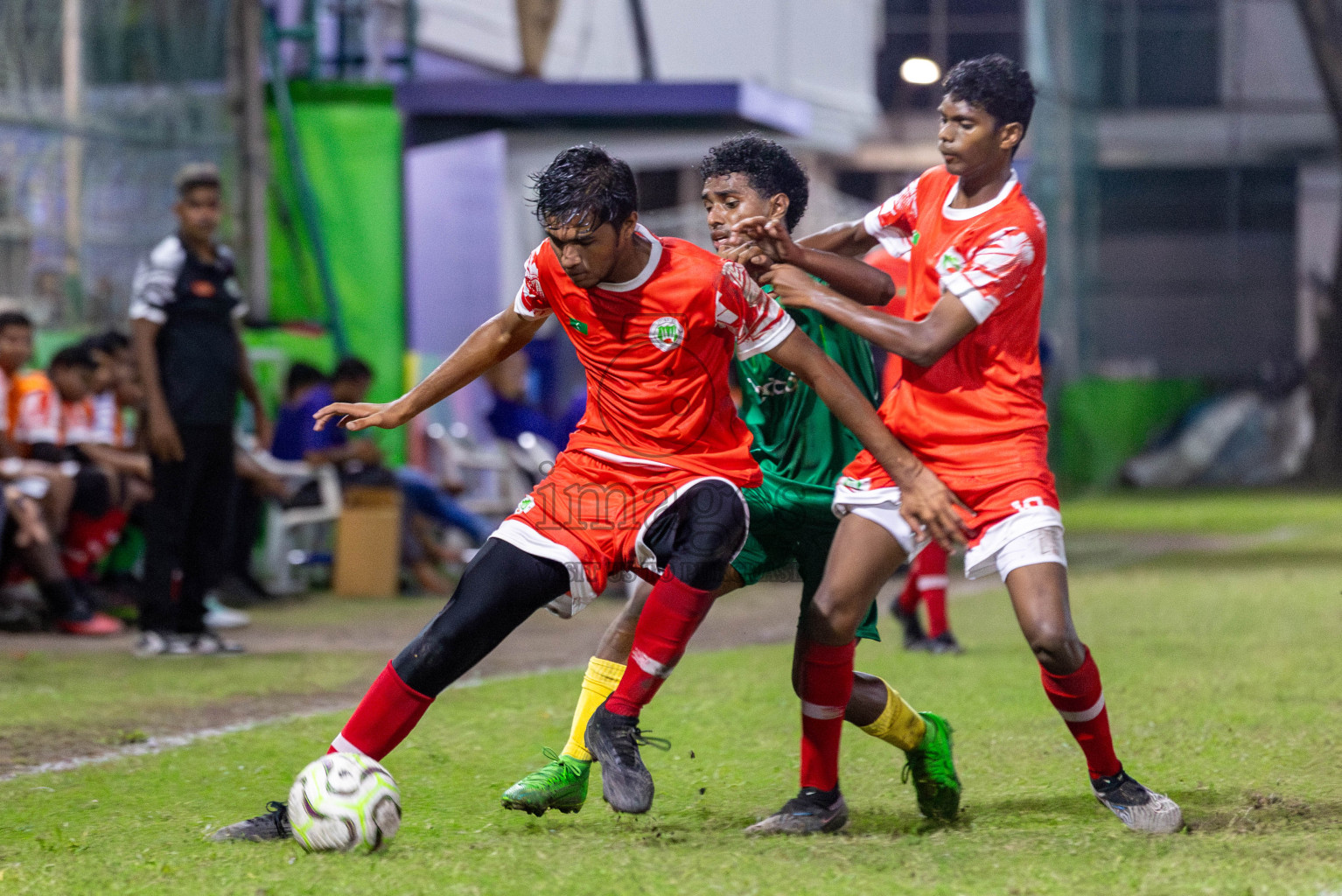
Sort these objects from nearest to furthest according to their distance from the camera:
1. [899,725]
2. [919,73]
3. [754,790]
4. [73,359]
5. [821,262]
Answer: [821,262], [899,725], [754,790], [73,359], [919,73]

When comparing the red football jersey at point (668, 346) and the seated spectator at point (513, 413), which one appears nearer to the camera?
Answer: the red football jersey at point (668, 346)

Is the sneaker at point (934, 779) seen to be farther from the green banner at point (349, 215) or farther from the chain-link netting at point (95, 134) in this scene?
the green banner at point (349, 215)

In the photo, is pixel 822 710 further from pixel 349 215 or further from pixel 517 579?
pixel 349 215

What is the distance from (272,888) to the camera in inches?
157

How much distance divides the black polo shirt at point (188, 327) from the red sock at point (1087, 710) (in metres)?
5.27

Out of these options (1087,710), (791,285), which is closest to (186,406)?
(791,285)

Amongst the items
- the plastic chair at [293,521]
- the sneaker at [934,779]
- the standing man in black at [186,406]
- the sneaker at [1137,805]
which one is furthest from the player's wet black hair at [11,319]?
the sneaker at [1137,805]

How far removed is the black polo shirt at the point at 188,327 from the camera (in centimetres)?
866

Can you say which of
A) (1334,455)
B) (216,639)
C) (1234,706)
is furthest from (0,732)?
(1334,455)

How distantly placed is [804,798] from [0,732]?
10.7 feet

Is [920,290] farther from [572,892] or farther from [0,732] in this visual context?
[0,732]

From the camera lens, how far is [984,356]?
469cm

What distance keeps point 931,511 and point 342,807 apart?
1.64 m

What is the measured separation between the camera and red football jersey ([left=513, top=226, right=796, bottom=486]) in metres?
4.60
